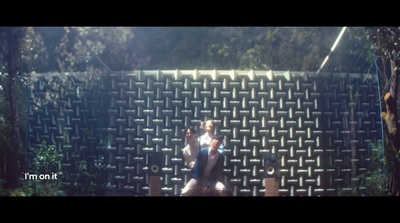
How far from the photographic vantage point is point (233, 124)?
121 inches

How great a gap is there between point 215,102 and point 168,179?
0.86 metres

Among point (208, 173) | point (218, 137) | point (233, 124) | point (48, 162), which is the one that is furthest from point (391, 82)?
point (48, 162)

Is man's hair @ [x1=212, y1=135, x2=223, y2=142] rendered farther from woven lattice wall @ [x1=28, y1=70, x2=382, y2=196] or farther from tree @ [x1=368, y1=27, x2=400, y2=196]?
tree @ [x1=368, y1=27, x2=400, y2=196]

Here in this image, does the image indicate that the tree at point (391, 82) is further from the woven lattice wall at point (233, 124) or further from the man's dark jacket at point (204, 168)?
the man's dark jacket at point (204, 168)

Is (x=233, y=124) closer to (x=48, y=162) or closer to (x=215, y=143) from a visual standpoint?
(x=215, y=143)

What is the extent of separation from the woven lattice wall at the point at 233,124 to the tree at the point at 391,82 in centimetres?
15

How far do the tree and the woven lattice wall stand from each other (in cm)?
15

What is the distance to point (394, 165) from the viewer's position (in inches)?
123

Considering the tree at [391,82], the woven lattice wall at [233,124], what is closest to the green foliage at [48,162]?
the woven lattice wall at [233,124]

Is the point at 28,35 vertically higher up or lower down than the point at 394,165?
higher up

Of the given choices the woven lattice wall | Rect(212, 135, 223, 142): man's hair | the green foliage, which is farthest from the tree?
the green foliage
